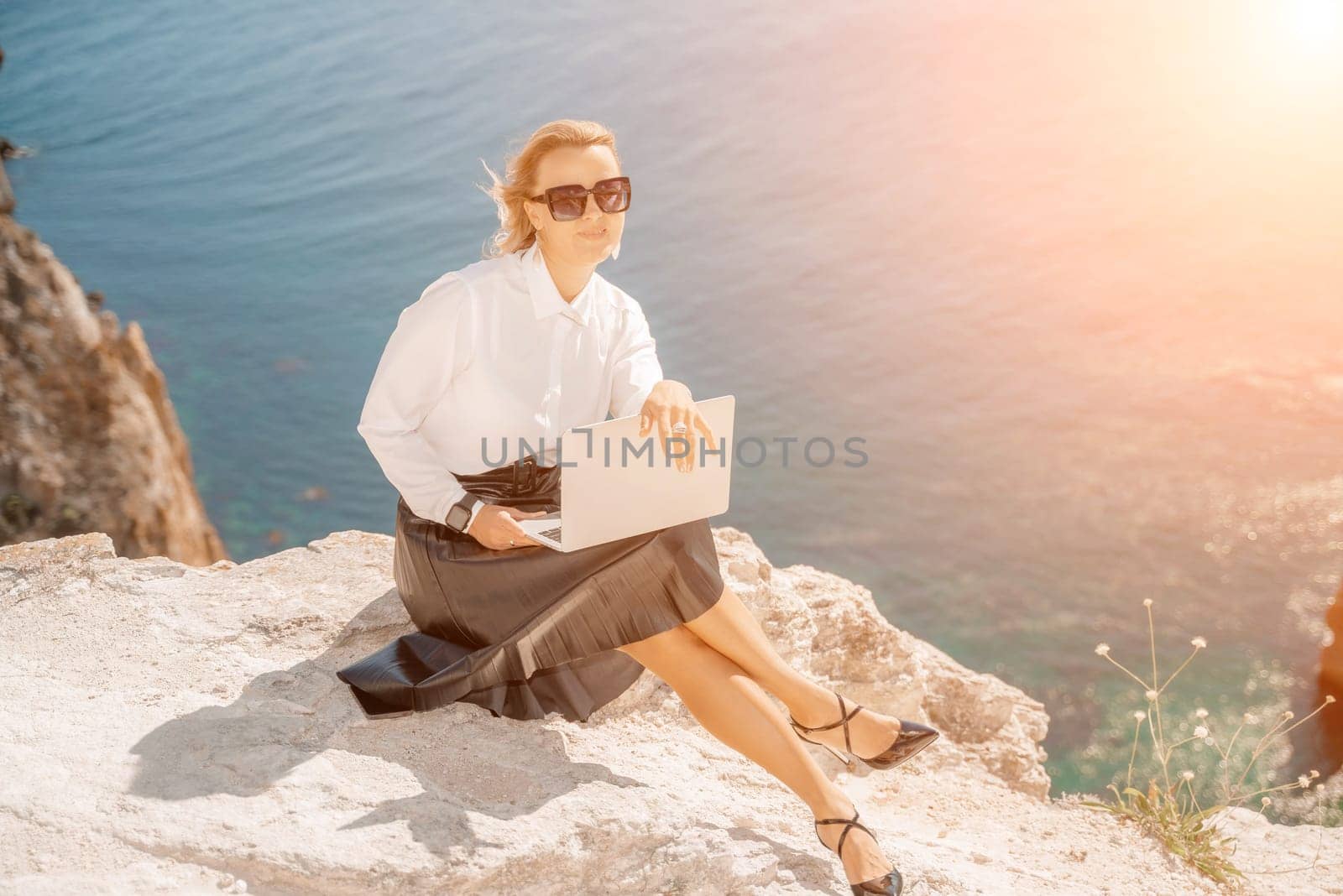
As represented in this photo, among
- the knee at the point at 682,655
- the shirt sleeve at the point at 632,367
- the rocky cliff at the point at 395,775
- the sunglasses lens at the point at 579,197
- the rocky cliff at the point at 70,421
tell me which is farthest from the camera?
the rocky cliff at the point at 70,421

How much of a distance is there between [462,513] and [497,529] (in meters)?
0.11

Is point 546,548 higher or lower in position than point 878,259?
lower

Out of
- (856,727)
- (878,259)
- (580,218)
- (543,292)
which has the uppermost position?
(580,218)

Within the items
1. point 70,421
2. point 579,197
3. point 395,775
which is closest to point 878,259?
point 70,421

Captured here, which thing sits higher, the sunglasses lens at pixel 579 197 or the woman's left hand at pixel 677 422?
the sunglasses lens at pixel 579 197

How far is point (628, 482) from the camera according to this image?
2451 millimetres

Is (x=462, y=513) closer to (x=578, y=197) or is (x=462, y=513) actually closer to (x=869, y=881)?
(x=578, y=197)

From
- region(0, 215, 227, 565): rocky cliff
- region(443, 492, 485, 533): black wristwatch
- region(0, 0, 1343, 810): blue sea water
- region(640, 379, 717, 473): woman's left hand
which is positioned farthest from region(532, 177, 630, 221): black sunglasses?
region(0, 0, 1343, 810): blue sea water

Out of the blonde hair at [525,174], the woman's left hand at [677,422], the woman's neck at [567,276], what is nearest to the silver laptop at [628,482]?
the woman's left hand at [677,422]

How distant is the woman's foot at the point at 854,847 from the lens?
2320 millimetres

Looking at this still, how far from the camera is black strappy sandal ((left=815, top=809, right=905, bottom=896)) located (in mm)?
2301

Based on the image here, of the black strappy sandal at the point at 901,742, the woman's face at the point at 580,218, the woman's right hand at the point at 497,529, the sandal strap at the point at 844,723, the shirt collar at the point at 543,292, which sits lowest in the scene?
the black strappy sandal at the point at 901,742

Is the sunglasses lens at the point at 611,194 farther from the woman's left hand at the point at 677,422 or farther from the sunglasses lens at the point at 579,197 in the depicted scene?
the woman's left hand at the point at 677,422

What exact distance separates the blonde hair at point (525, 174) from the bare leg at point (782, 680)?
3.32 feet
